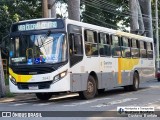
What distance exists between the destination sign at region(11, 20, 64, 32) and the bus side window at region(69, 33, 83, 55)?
696mm

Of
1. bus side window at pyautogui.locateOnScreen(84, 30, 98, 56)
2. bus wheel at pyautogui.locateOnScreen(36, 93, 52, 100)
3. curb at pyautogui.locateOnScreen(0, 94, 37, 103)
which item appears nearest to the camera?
bus side window at pyautogui.locateOnScreen(84, 30, 98, 56)

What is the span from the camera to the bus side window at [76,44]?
701 inches

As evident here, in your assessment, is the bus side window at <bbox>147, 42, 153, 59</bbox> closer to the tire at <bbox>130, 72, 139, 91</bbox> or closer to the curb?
the tire at <bbox>130, 72, 139, 91</bbox>

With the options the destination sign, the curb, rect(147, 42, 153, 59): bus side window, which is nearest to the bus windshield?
the destination sign

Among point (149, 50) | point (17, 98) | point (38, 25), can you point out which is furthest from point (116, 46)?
point (149, 50)

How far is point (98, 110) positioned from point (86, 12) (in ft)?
121

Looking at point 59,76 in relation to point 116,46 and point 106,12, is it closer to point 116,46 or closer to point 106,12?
point 116,46

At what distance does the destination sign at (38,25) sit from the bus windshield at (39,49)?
0.35 meters

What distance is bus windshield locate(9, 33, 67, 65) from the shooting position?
17337mm

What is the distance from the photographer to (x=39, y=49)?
690 inches

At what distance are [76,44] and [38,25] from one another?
5.61ft

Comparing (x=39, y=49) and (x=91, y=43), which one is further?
(x=91, y=43)

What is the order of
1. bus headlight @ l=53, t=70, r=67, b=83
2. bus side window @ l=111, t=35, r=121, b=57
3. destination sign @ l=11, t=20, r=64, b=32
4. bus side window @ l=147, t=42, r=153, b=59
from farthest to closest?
bus side window @ l=147, t=42, r=153, b=59
bus side window @ l=111, t=35, r=121, b=57
destination sign @ l=11, t=20, r=64, b=32
bus headlight @ l=53, t=70, r=67, b=83

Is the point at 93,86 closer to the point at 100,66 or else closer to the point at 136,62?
the point at 100,66
